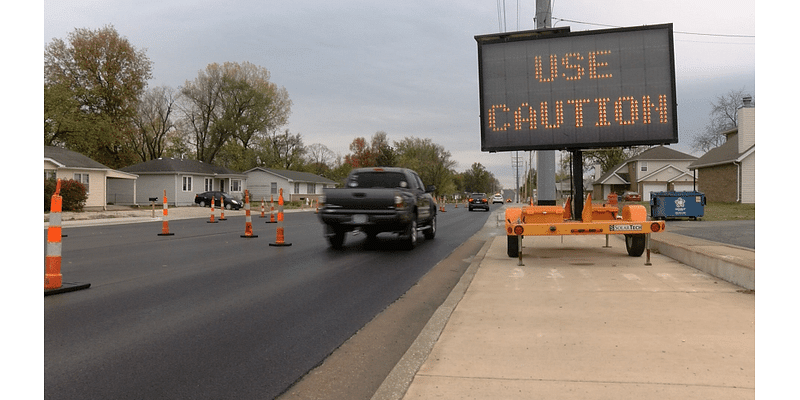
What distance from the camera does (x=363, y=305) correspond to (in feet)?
21.7

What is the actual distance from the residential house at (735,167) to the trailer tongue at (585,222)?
29.8m

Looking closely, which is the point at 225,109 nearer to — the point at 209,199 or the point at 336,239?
the point at 209,199

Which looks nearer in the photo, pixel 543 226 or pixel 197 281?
pixel 197 281

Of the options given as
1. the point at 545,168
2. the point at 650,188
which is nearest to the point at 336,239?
the point at 545,168

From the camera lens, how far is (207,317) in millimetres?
5895

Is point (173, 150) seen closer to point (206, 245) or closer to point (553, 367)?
point (206, 245)

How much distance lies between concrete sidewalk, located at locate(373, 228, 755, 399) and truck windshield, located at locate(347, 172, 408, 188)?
628 cm

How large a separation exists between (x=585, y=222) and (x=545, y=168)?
4338 mm

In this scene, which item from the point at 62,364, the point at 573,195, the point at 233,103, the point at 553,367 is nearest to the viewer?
the point at 553,367

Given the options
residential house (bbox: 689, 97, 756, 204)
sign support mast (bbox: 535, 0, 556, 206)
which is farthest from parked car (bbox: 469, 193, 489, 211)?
sign support mast (bbox: 535, 0, 556, 206)

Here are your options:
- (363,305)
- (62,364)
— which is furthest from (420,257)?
(62,364)

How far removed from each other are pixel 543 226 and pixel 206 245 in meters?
8.31

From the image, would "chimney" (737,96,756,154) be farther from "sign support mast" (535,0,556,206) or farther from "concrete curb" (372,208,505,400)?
"concrete curb" (372,208,505,400)

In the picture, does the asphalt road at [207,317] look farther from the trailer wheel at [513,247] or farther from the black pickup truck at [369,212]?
the trailer wheel at [513,247]
